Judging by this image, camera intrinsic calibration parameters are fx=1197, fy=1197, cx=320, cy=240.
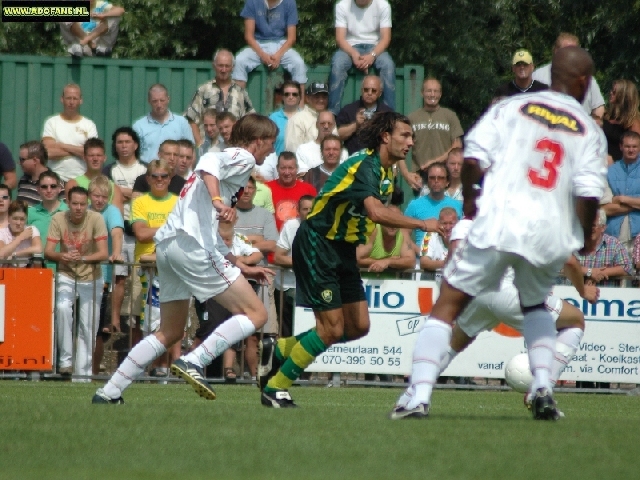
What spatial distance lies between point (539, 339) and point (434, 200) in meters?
7.02

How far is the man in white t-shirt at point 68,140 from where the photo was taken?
50.2ft

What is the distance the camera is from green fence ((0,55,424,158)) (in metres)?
17.7

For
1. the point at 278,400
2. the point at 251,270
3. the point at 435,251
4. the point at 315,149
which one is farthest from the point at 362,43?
the point at 278,400

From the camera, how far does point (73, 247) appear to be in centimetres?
1337

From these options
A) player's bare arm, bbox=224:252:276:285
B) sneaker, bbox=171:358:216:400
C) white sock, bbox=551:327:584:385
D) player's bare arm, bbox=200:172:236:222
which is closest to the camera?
player's bare arm, bbox=200:172:236:222

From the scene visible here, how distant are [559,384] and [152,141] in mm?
6062

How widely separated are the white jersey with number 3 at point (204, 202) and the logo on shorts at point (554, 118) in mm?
2543

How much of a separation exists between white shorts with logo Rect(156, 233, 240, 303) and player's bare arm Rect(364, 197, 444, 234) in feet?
3.72

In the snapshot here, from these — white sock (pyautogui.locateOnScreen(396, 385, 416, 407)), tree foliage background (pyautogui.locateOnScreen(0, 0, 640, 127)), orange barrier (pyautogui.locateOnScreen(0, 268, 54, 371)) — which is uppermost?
tree foliage background (pyautogui.locateOnScreen(0, 0, 640, 127))

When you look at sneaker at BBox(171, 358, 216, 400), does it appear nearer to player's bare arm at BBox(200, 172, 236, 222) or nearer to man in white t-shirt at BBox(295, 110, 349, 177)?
player's bare arm at BBox(200, 172, 236, 222)

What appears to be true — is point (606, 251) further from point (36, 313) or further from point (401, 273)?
point (36, 313)

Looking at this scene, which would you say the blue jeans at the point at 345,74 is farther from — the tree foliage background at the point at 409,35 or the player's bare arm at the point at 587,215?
the player's bare arm at the point at 587,215

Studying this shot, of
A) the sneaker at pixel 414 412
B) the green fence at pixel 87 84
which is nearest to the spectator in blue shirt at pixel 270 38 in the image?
the green fence at pixel 87 84

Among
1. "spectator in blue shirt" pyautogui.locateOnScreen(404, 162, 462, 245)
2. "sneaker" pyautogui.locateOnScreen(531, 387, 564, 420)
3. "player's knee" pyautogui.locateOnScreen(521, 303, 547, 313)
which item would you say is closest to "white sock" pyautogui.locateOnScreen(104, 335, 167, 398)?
"player's knee" pyautogui.locateOnScreen(521, 303, 547, 313)
